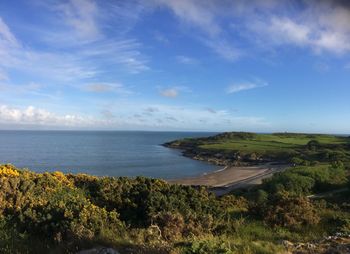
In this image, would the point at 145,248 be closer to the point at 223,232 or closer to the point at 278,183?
the point at 223,232

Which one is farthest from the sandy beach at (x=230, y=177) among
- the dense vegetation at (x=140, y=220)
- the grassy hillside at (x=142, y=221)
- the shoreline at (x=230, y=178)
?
the grassy hillside at (x=142, y=221)

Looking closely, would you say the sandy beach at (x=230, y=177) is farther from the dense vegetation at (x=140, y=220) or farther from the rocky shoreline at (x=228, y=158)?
the dense vegetation at (x=140, y=220)

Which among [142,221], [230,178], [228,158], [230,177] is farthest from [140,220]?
[228,158]

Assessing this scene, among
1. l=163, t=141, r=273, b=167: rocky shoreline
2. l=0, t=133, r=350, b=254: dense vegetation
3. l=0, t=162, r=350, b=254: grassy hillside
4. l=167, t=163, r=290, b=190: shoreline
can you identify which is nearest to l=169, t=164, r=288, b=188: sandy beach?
l=167, t=163, r=290, b=190: shoreline

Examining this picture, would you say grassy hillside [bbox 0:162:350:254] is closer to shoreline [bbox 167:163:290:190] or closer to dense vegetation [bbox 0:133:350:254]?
dense vegetation [bbox 0:133:350:254]

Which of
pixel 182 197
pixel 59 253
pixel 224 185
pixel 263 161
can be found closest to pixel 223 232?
pixel 182 197

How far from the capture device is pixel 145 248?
23.5 feet

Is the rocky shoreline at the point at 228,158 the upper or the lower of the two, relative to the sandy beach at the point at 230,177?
upper

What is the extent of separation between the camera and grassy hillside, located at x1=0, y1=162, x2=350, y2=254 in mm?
7809

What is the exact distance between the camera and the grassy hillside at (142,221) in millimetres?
7809

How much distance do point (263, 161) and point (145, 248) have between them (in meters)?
88.2

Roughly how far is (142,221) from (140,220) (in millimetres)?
232


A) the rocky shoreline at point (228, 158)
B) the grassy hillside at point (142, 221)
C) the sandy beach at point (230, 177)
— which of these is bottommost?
the sandy beach at point (230, 177)

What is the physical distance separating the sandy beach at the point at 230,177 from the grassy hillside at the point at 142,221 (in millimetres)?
42210
